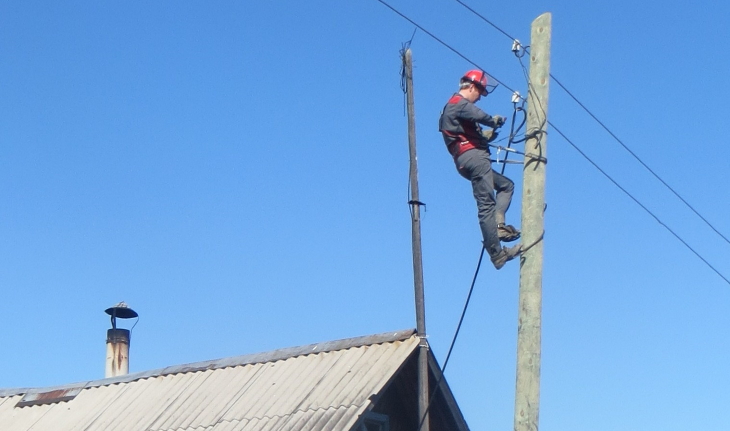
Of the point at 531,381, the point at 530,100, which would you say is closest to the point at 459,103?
the point at 530,100

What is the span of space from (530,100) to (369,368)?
333 centimetres

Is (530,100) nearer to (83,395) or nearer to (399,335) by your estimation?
(399,335)

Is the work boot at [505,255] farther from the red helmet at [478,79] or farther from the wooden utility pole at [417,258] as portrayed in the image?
the wooden utility pole at [417,258]

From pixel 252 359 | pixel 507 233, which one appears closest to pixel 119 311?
pixel 252 359

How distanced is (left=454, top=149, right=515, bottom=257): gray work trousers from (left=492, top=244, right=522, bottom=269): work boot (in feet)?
0.23

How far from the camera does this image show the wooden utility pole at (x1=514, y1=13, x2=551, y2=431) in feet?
25.1

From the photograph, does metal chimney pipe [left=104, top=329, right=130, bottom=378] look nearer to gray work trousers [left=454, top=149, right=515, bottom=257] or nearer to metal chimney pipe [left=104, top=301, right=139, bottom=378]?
metal chimney pipe [left=104, top=301, right=139, bottom=378]

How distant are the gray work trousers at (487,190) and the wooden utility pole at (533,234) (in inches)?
15.6

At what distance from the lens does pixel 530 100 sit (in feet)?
28.2

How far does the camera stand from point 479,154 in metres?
8.81

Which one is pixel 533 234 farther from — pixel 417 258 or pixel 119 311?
pixel 119 311

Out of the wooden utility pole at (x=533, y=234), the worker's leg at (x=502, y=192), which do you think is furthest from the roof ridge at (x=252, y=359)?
the wooden utility pole at (x=533, y=234)

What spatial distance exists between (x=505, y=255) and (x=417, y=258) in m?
2.94

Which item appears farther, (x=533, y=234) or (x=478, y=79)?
(x=478, y=79)
